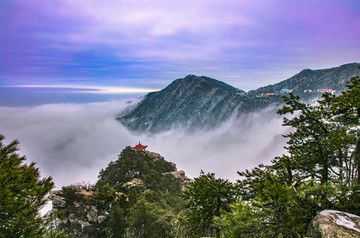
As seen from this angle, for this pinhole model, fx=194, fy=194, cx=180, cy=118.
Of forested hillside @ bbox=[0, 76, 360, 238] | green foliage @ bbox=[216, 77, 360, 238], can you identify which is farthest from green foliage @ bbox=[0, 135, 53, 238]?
green foliage @ bbox=[216, 77, 360, 238]

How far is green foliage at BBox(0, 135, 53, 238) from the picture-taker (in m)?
7.69

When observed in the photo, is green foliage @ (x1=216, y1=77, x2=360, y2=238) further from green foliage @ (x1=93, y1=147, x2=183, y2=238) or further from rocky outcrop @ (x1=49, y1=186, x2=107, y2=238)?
rocky outcrop @ (x1=49, y1=186, x2=107, y2=238)

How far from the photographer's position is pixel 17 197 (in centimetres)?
835

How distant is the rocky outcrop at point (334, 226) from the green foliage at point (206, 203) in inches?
150

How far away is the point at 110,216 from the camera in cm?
2248

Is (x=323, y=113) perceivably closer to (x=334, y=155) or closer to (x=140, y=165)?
(x=334, y=155)

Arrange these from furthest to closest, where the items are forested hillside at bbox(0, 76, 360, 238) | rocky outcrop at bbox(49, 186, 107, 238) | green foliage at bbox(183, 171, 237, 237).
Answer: rocky outcrop at bbox(49, 186, 107, 238) < green foliage at bbox(183, 171, 237, 237) < forested hillside at bbox(0, 76, 360, 238)

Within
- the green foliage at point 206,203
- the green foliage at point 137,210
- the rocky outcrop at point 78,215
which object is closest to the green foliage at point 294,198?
the green foliage at point 206,203

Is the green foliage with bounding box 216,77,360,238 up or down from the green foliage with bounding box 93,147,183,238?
up

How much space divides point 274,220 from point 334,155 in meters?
7.92

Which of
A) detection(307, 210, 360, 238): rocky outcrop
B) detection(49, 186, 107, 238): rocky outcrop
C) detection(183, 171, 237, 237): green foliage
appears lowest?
detection(49, 186, 107, 238): rocky outcrop

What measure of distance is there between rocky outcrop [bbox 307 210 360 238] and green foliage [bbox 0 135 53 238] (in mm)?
10054

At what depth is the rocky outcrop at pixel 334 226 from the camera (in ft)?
14.8

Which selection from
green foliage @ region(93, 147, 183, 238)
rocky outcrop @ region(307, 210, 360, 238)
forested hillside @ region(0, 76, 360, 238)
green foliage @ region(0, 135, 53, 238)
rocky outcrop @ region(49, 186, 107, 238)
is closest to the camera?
rocky outcrop @ region(307, 210, 360, 238)
